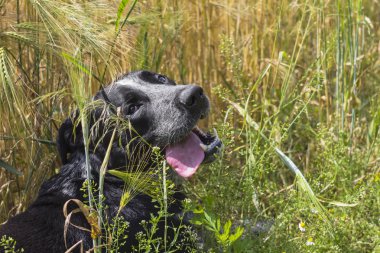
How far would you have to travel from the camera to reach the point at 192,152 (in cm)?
421

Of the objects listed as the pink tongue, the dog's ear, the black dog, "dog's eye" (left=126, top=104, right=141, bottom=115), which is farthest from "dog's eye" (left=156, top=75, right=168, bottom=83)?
the dog's ear

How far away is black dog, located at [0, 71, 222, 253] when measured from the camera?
4.01 meters

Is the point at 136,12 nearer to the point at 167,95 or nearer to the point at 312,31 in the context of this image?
the point at 167,95

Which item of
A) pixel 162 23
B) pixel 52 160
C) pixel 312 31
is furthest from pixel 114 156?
pixel 312 31

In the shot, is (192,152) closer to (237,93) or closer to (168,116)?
(168,116)

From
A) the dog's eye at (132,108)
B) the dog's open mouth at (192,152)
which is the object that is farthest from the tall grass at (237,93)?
the dog's eye at (132,108)

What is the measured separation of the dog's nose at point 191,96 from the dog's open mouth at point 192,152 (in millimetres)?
170

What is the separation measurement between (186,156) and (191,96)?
31 centimetres

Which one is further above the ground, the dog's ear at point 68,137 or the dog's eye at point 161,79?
the dog's eye at point 161,79

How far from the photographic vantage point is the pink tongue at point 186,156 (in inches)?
160

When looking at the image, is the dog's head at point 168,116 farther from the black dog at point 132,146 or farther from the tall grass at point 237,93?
the tall grass at point 237,93

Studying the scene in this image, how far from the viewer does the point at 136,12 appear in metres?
4.59

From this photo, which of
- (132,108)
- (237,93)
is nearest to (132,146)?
(132,108)

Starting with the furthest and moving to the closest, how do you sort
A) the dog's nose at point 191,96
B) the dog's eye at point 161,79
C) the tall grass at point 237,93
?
the dog's eye at point 161,79 → the dog's nose at point 191,96 → the tall grass at point 237,93
